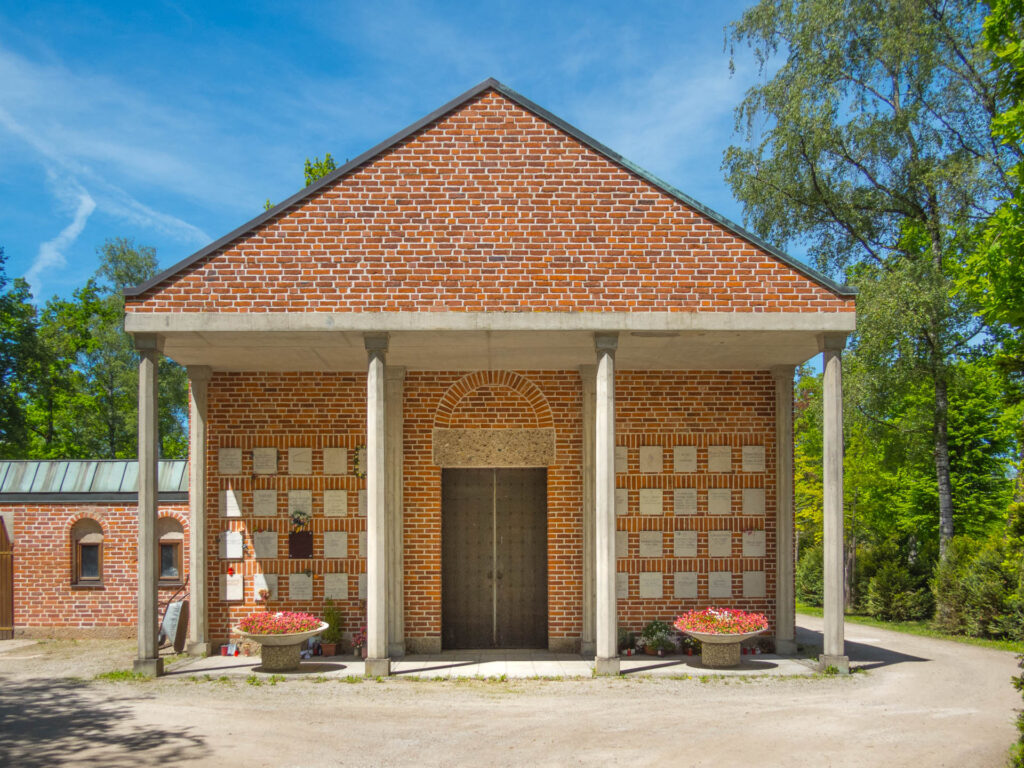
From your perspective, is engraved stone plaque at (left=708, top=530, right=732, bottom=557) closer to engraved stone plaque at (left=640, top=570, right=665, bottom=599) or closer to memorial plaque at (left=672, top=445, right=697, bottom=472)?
engraved stone plaque at (left=640, top=570, right=665, bottom=599)

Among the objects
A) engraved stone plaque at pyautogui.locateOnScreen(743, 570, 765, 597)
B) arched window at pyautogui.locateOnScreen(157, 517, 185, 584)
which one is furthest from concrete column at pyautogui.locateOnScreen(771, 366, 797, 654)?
arched window at pyautogui.locateOnScreen(157, 517, 185, 584)

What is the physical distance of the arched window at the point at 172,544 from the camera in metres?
16.3

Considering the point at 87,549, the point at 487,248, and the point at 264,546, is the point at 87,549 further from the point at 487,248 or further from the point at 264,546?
the point at 487,248

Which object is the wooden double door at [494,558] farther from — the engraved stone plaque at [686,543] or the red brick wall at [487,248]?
the red brick wall at [487,248]

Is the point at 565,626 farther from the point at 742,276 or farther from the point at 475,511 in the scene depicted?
the point at 742,276

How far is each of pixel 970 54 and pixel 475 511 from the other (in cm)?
1567

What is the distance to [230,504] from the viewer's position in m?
13.7

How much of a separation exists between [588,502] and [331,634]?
4.36 metres

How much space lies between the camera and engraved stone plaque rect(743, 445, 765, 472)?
13.8m

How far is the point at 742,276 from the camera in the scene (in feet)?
37.6

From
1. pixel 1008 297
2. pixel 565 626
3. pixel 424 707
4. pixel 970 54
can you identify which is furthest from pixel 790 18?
pixel 424 707

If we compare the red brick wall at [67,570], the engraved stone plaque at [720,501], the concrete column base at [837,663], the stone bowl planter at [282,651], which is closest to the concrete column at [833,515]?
the concrete column base at [837,663]

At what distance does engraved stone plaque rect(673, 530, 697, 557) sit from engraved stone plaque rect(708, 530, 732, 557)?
24cm

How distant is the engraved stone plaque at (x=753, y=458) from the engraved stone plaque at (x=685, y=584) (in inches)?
74.4
